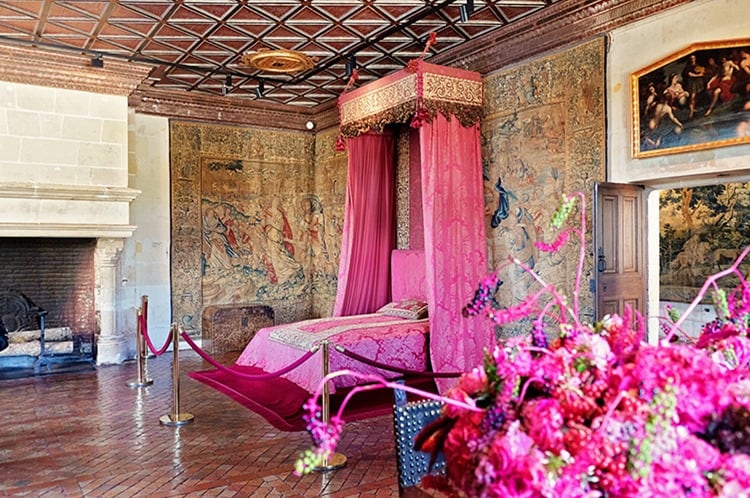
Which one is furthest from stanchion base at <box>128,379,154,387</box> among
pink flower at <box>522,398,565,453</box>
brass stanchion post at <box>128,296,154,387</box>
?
pink flower at <box>522,398,565,453</box>

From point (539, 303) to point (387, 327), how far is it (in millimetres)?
1677

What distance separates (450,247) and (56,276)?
548 centimetres

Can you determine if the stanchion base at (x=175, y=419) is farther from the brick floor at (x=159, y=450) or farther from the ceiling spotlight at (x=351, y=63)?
the ceiling spotlight at (x=351, y=63)

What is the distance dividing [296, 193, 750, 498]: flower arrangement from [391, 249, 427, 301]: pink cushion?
6.23m

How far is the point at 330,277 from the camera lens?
10039mm

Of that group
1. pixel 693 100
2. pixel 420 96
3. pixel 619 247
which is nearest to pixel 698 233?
pixel 619 247

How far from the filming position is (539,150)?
20.7 ft

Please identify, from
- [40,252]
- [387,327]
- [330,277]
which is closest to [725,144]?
[387,327]

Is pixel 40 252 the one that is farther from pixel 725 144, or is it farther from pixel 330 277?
pixel 725 144

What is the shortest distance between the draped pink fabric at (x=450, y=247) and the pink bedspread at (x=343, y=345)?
0.92 ft

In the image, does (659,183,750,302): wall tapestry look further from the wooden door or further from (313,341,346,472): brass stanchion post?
(313,341,346,472): brass stanchion post

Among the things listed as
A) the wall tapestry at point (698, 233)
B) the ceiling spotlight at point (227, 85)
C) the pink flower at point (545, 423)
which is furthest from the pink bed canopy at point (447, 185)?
the pink flower at point (545, 423)

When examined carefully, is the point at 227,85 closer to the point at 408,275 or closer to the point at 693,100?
the point at 408,275

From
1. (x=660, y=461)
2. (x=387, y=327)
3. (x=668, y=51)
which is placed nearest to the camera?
(x=660, y=461)
